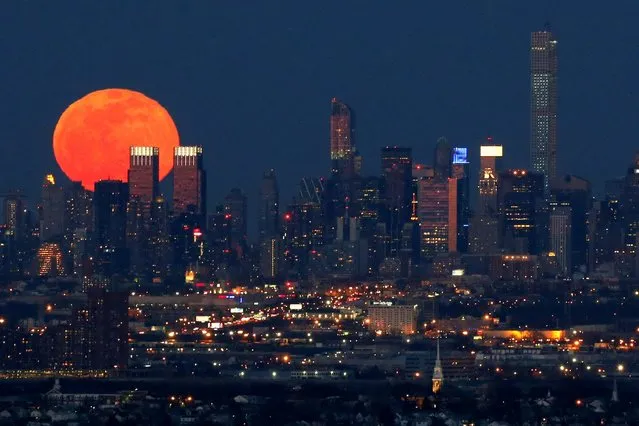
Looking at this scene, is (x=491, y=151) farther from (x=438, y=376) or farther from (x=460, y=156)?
(x=438, y=376)

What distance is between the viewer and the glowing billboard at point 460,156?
15600cm

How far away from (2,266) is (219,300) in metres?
22.2

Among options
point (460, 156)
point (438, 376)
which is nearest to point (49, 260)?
point (460, 156)

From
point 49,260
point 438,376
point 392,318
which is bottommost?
point 438,376

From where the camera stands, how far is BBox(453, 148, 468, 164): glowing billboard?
156 metres

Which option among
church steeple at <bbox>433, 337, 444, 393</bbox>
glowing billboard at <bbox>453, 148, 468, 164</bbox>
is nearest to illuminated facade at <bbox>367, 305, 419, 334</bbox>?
church steeple at <bbox>433, 337, 444, 393</bbox>

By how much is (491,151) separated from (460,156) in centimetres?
154

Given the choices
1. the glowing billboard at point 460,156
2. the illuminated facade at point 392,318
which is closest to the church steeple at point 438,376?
the illuminated facade at point 392,318

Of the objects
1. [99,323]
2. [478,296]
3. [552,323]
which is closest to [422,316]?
[552,323]

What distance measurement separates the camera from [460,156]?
15625 cm

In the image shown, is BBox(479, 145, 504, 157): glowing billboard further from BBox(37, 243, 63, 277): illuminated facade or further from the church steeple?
the church steeple

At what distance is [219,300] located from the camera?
117125 mm

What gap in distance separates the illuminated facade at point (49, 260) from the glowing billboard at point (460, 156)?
2446cm

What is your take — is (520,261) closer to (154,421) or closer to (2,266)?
(2,266)
